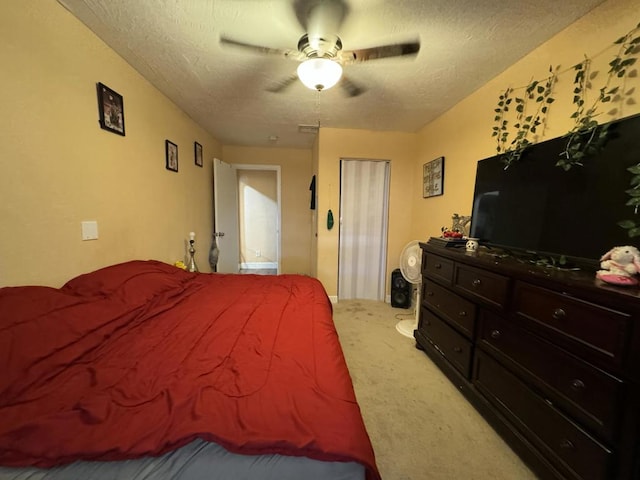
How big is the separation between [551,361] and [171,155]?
133 inches

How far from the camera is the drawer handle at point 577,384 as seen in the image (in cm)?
103

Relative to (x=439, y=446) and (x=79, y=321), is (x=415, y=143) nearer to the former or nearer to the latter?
(x=439, y=446)

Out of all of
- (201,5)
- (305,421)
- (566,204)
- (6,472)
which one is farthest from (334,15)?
(6,472)

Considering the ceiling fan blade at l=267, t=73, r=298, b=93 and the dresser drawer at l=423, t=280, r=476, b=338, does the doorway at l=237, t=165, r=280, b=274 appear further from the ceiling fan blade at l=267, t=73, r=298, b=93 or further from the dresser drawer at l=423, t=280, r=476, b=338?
the dresser drawer at l=423, t=280, r=476, b=338

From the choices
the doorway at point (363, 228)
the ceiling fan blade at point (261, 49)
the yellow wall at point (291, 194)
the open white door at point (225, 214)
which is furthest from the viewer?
the yellow wall at point (291, 194)

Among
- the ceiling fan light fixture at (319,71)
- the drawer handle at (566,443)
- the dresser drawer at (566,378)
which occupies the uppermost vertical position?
the ceiling fan light fixture at (319,71)

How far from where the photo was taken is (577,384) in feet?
3.42

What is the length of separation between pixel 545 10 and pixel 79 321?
9.62ft

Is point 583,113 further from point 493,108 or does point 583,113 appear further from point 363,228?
point 363,228

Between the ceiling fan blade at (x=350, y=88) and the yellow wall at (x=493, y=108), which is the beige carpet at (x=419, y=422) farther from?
the ceiling fan blade at (x=350, y=88)

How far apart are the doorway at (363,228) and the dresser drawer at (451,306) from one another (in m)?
1.43

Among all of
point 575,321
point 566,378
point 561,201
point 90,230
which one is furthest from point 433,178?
point 90,230

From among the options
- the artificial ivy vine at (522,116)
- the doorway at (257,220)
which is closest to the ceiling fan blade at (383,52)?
the artificial ivy vine at (522,116)

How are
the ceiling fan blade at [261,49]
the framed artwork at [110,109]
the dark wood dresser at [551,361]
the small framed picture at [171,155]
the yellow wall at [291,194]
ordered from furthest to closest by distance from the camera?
Answer: the yellow wall at [291,194]
the small framed picture at [171,155]
the framed artwork at [110,109]
the ceiling fan blade at [261,49]
the dark wood dresser at [551,361]
